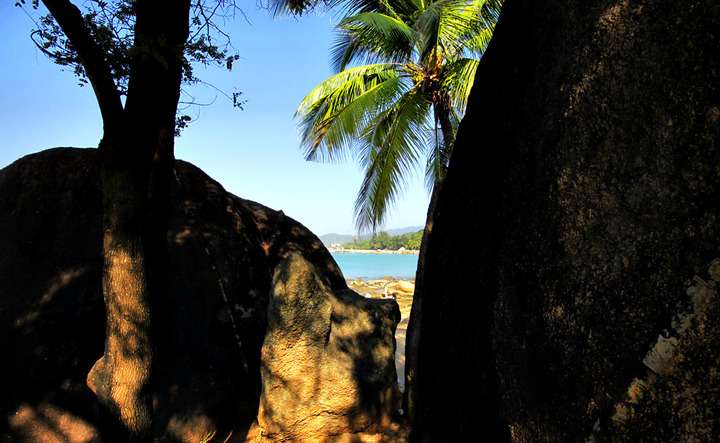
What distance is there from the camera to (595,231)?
1422 mm

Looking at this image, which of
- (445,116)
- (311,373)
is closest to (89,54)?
(311,373)

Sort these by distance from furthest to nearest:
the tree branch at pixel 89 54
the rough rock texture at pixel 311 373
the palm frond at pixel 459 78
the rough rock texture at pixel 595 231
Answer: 1. the palm frond at pixel 459 78
2. the rough rock texture at pixel 311 373
3. the tree branch at pixel 89 54
4. the rough rock texture at pixel 595 231

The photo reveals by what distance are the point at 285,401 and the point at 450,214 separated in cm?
245

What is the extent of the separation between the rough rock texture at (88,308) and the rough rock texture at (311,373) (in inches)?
44.2

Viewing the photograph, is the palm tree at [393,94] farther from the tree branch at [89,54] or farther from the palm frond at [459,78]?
the tree branch at [89,54]

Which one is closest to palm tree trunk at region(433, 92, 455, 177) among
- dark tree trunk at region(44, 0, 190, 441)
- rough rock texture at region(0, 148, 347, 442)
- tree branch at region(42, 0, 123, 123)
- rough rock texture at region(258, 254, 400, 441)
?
rough rock texture at region(0, 148, 347, 442)

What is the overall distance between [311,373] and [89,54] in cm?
326

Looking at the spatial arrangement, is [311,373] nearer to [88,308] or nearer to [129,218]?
[129,218]

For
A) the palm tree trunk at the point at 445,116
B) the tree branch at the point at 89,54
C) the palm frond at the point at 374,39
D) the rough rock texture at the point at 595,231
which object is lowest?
the rough rock texture at the point at 595,231

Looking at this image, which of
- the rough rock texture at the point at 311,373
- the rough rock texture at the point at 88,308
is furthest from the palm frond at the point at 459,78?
the rough rock texture at the point at 311,373

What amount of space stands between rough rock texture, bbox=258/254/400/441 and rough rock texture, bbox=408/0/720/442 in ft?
6.34

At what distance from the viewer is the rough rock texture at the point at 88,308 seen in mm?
4262

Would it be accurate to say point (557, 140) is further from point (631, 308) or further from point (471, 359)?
point (471, 359)

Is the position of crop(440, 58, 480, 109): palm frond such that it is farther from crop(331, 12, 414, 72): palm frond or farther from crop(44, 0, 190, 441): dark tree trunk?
crop(44, 0, 190, 441): dark tree trunk
